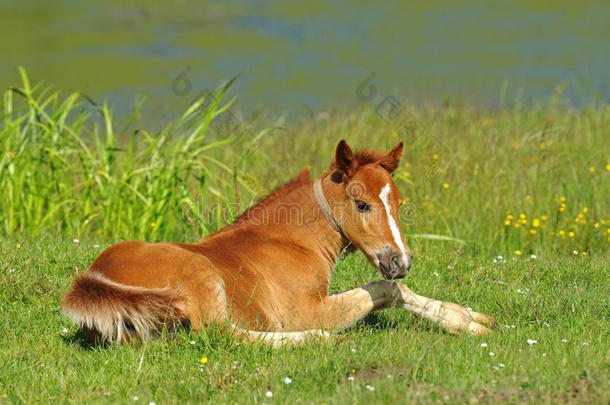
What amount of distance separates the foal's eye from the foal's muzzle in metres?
0.33

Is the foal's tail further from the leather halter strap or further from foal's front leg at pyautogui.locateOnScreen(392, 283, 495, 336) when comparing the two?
foal's front leg at pyautogui.locateOnScreen(392, 283, 495, 336)

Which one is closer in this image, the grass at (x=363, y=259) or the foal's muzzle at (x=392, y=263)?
the grass at (x=363, y=259)

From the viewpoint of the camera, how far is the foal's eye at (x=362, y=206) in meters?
5.64

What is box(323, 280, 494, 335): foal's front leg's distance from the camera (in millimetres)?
5594

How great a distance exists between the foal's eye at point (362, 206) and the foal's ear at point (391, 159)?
0.39 meters

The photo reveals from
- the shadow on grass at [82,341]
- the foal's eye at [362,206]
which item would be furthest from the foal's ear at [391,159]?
the shadow on grass at [82,341]

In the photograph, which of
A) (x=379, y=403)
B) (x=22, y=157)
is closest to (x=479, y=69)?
(x=22, y=157)

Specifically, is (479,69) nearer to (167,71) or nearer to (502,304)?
(167,71)

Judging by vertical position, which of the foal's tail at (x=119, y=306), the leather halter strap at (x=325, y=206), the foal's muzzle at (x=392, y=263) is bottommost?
the foal's tail at (x=119, y=306)

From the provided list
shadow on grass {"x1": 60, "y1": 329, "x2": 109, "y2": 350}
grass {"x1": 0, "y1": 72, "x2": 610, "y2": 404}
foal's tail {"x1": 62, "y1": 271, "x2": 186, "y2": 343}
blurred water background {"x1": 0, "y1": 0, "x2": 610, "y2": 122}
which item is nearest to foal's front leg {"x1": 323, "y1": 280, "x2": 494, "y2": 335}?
grass {"x1": 0, "y1": 72, "x2": 610, "y2": 404}

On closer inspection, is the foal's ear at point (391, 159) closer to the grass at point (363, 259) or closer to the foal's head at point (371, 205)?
the foal's head at point (371, 205)

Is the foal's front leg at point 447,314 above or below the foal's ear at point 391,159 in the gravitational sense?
below

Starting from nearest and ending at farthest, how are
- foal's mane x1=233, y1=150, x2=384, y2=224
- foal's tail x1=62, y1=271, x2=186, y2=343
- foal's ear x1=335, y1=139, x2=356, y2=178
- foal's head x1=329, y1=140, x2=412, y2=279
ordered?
foal's tail x1=62, y1=271, x2=186, y2=343 < foal's head x1=329, y1=140, x2=412, y2=279 < foal's ear x1=335, y1=139, x2=356, y2=178 < foal's mane x1=233, y1=150, x2=384, y2=224

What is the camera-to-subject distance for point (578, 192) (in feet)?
30.2
